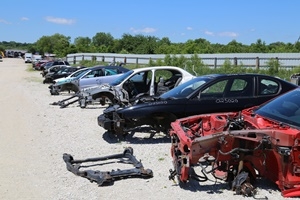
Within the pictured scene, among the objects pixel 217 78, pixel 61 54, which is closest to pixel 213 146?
pixel 217 78

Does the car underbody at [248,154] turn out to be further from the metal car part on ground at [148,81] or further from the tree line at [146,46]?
the tree line at [146,46]

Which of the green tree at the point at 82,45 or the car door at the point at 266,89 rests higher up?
the green tree at the point at 82,45

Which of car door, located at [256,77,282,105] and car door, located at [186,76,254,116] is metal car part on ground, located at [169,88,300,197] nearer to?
car door, located at [186,76,254,116]

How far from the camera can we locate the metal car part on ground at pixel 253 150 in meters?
5.39

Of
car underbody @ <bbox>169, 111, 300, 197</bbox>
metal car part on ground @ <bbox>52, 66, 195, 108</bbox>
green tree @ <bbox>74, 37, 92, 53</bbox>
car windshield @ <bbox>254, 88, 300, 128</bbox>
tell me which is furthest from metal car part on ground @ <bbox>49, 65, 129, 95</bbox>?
green tree @ <bbox>74, 37, 92, 53</bbox>

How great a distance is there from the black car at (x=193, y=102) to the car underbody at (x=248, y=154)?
287cm

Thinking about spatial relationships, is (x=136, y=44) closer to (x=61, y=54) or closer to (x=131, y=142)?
(x=61, y=54)

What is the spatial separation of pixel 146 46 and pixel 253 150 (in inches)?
3498

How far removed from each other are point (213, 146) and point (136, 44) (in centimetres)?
10159

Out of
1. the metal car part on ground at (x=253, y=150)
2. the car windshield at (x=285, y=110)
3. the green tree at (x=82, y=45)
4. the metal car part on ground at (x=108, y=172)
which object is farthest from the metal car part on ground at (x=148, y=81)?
the green tree at (x=82, y=45)

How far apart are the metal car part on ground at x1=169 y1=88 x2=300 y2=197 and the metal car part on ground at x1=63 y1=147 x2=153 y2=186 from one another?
697 mm

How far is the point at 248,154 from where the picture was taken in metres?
5.61

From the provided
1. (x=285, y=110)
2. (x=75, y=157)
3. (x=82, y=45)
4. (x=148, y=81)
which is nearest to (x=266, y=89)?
(x=285, y=110)

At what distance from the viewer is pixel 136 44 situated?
106 meters
